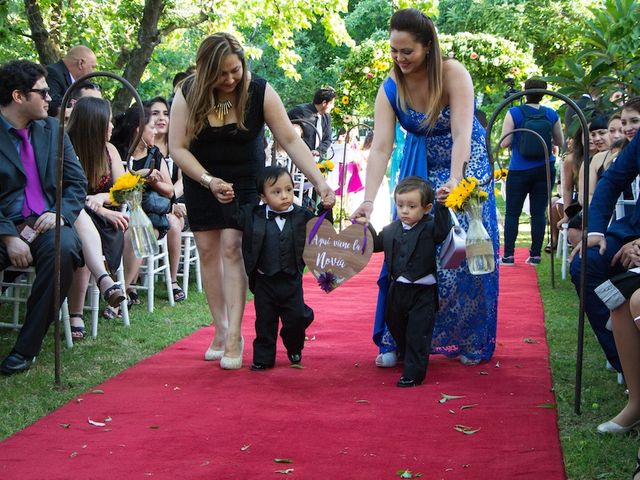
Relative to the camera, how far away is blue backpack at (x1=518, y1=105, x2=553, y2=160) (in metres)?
11.2

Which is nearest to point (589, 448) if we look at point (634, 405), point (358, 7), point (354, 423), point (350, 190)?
point (634, 405)

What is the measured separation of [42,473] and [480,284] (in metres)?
2.96

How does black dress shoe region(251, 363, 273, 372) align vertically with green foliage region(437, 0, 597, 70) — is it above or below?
Result: below

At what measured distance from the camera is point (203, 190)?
602 centimetres

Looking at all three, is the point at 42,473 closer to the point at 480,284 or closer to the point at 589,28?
the point at 480,284

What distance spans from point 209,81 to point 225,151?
458 mm

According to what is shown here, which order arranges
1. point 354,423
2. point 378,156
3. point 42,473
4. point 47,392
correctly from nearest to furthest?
point 42,473 < point 354,423 < point 47,392 < point 378,156

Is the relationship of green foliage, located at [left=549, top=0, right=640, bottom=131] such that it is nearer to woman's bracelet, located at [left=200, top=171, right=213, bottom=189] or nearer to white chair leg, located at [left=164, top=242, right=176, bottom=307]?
woman's bracelet, located at [left=200, top=171, right=213, bottom=189]

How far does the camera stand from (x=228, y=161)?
5.99m

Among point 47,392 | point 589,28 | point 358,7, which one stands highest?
point 358,7

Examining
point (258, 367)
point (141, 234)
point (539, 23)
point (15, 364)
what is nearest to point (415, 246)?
point (258, 367)

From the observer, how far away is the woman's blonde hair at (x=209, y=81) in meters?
Answer: 5.62

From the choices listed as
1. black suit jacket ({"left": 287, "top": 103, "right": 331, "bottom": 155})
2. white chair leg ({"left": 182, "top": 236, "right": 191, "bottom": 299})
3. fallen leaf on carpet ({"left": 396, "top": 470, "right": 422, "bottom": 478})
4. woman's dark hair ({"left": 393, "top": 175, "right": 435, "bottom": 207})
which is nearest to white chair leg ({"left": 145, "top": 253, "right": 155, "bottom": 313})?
white chair leg ({"left": 182, "top": 236, "right": 191, "bottom": 299})

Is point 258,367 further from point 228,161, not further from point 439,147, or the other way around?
point 439,147
